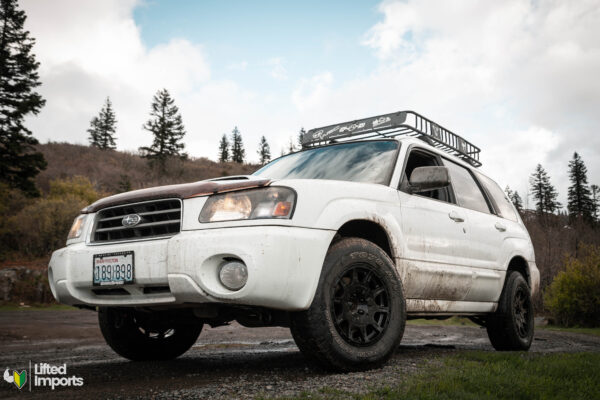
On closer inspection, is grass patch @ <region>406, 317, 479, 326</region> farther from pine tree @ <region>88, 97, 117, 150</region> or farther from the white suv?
pine tree @ <region>88, 97, 117, 150</region>

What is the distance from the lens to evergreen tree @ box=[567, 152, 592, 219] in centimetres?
6675

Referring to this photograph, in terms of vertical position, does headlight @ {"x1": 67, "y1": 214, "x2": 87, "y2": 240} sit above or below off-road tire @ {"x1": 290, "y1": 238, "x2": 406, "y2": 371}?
above

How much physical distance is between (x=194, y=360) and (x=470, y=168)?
3.61m

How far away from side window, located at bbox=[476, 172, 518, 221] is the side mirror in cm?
198

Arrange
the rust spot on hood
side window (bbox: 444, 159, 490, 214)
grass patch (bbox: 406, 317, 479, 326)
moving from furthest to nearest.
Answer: grass patch (bbox: 406, 317, 479, 326)
side window (bbox: 444, 159, 490, 214)
the rust spot on hood

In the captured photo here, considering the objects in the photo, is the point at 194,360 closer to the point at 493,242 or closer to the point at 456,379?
the point at 456,379

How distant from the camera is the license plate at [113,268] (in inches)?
120

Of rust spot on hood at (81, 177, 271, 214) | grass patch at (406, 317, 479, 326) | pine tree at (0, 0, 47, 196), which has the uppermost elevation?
pine tree at (0, 0, 47, 196)

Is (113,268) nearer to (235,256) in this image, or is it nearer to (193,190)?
(193,190)

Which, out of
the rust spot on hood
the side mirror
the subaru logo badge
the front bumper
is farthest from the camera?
the side mirror

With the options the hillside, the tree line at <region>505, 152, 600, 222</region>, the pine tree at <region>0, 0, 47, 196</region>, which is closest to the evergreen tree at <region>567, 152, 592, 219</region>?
the tree line at <region>505, 152, 600, 222</region>

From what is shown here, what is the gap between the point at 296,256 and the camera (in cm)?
281

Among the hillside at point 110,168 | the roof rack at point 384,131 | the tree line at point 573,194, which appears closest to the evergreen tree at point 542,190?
the tree line at point 573,194

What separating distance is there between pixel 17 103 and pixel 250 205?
2786 cm
